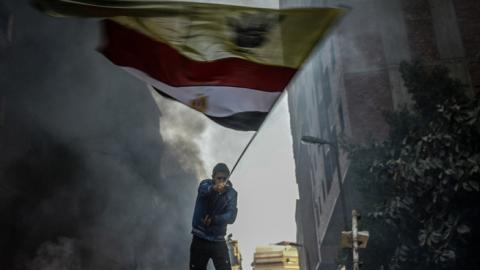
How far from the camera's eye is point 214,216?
529cm

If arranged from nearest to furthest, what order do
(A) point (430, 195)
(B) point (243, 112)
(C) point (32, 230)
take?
(B) point (243, 112) → (A) point (430, 195) → (C) point (32, 230)

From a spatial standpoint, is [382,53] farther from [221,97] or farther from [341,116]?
[221,97]

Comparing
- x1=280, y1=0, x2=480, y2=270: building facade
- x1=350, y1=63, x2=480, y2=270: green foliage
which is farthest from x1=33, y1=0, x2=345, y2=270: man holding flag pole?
x1=280, y1=0, x2=480, y2=270: building facade

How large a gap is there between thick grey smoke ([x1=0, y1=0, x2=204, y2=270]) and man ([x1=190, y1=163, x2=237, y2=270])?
21.7m

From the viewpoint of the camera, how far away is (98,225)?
102 feet

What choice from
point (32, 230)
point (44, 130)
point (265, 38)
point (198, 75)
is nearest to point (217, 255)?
point (198, 75)

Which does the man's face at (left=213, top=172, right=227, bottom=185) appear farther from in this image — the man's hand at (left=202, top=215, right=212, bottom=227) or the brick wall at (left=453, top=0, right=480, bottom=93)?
the brick wall at (left=453, top=0, right=480, bottom=93)

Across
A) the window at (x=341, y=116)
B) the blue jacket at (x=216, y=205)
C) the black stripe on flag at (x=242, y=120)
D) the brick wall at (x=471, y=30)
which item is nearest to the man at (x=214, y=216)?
the blue jacket at (x=216, y=205)

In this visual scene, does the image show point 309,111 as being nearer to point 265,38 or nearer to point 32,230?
point 32,230

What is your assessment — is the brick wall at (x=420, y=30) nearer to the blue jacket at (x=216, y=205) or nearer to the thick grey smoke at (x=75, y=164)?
the blue jacket at (x=216, y=205)

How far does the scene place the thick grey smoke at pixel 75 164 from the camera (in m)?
26.4

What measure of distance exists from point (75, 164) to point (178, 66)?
85.5 feet

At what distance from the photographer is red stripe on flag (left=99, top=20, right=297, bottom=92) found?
5352mm

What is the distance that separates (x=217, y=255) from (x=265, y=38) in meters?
2.03
